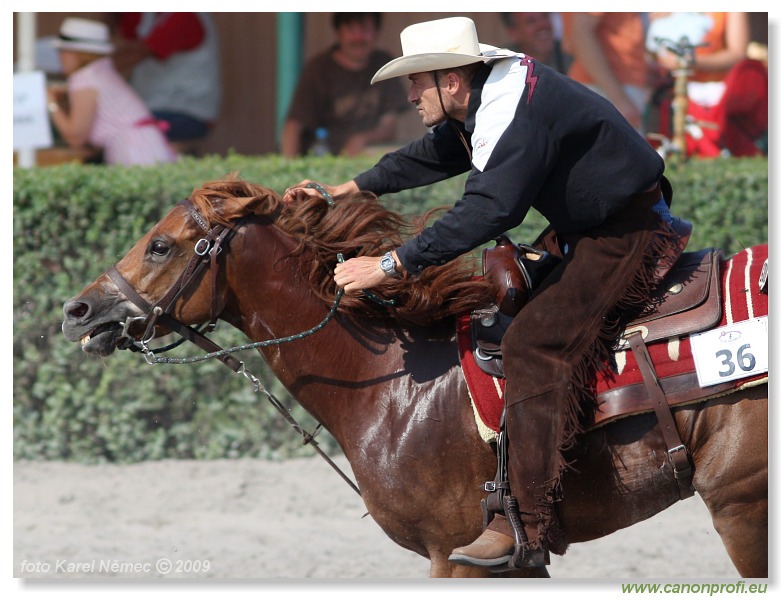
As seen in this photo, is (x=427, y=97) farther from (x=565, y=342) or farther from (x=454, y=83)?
(x=565, y=342)

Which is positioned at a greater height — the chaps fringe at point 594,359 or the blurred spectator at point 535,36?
the blurred spectator at point 535,36

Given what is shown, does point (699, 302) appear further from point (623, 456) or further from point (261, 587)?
point (261, 587)

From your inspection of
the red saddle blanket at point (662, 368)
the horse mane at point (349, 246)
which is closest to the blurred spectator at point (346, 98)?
the horse mane at point (349, 246)

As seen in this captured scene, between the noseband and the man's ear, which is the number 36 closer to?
the man's ear

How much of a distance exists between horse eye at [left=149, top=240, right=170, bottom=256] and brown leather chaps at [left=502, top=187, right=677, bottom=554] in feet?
4.12

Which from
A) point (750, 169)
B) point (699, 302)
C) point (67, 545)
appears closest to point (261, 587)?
point (67, 545)

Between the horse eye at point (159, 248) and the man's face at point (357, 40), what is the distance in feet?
18.3

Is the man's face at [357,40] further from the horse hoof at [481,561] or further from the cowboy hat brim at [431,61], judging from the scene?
the horse hoof at [481,561]

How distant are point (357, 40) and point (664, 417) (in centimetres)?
621

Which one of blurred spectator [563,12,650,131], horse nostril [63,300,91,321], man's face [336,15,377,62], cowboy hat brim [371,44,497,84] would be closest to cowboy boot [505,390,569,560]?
cowboy hat brim [371,44,497,84]

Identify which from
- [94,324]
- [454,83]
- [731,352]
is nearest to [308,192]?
[454,83]

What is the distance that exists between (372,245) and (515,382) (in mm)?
782

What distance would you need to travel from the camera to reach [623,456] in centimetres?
314

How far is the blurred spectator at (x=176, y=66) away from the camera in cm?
858
